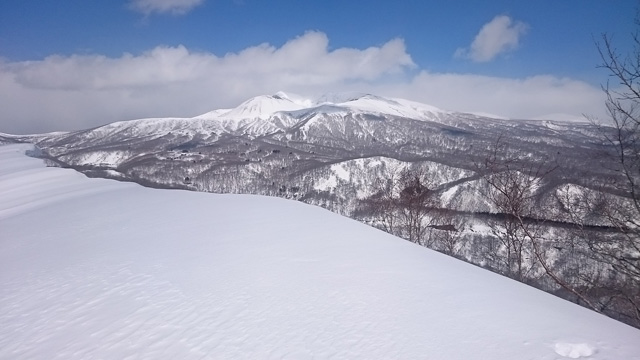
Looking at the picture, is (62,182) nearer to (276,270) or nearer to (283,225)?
(283,225)

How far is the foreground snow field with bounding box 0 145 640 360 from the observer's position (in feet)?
12.8

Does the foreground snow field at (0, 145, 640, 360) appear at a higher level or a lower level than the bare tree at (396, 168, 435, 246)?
higher

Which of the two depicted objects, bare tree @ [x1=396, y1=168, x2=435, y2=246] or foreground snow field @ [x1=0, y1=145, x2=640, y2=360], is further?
bare tree @ [x1=396, y1=168, x2=435, y2=246]

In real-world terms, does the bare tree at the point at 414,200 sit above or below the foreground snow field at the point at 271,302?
below

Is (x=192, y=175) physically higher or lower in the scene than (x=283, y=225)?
lower

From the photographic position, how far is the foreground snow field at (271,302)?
3.89m

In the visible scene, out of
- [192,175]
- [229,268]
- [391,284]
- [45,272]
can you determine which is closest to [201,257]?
[229,268]

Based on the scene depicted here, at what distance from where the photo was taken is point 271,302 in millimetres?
5043

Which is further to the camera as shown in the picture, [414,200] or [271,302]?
[414,200]

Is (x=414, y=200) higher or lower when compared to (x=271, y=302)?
lower

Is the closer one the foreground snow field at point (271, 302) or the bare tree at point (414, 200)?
the foreground snow field at point (271, 302)

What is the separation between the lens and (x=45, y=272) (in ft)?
23.0

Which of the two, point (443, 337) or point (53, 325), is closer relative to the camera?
point (443, 337)

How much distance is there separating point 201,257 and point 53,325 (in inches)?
103
